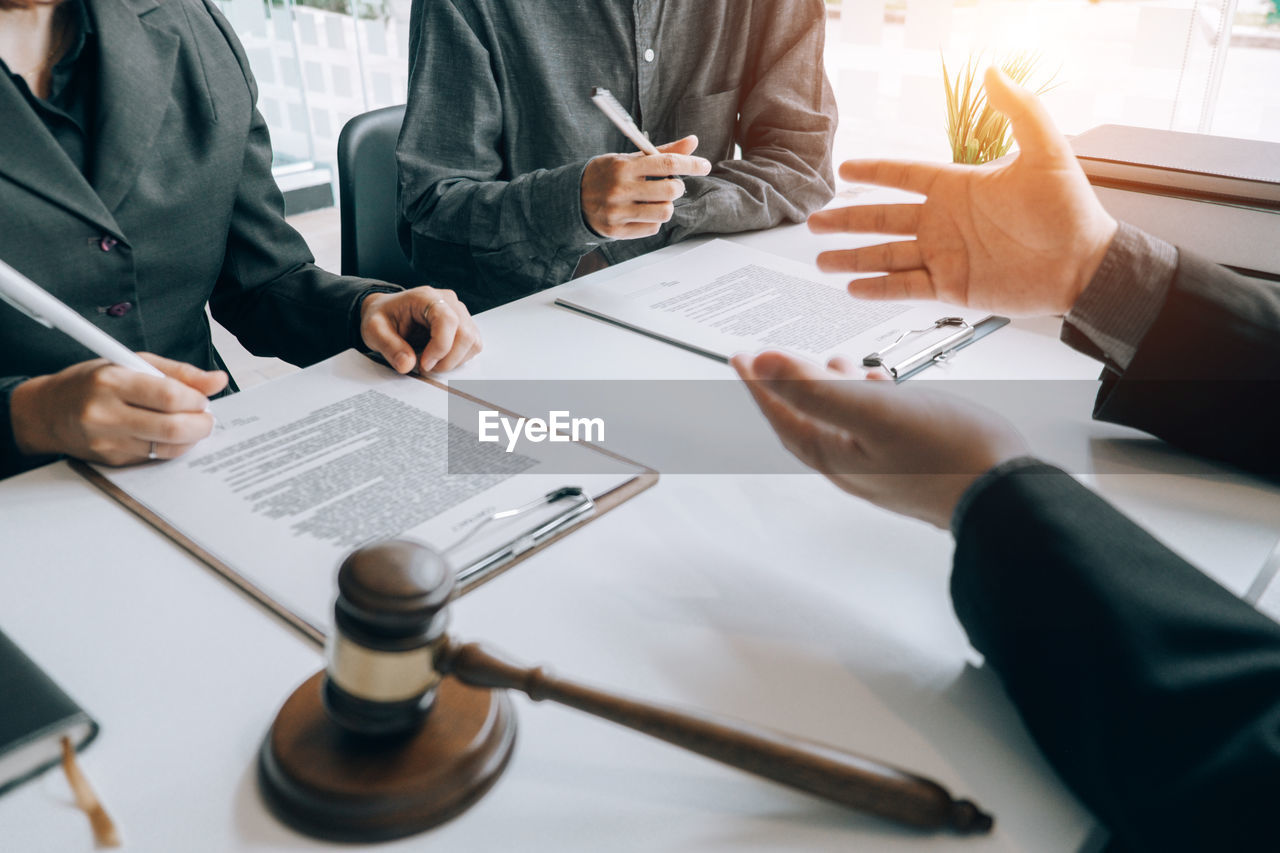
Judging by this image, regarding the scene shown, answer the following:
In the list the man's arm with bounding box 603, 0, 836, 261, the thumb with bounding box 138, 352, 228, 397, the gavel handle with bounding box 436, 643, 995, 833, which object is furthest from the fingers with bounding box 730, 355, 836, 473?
the man's arm with bounding box 603, 0, 836, 261

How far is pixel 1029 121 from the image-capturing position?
0.77 meters

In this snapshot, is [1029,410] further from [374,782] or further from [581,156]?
[581,156]

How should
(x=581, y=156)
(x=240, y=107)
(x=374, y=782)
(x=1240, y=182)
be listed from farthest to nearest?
1. (x=581, y=156)
2. (x=240, y=107)
3. (x=1240, y=182)
4. (x=374, y=782)

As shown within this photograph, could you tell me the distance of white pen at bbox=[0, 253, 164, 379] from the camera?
0.62m

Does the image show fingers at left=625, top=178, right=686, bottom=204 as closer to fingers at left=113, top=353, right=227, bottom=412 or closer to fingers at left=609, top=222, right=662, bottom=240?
fingers at left=609, top=222, right=662, bottom=240

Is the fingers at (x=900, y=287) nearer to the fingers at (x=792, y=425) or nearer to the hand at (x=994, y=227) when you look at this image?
the hand at (x=994, y=227)

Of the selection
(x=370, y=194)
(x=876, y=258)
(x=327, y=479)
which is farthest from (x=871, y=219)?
(x=370, y=194)

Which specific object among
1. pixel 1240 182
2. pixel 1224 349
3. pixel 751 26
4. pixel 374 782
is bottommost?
pixel 374 782

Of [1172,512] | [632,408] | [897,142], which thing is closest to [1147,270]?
[1172,512]

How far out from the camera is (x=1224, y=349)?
743mm

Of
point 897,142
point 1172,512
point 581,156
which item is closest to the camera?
point 1172,512

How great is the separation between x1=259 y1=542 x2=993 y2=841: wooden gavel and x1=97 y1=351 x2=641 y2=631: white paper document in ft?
0.44

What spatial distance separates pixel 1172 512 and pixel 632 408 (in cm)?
46

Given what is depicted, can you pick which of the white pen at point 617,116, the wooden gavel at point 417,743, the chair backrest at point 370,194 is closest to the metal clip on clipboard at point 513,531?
the wooden gavel at point 417,743
